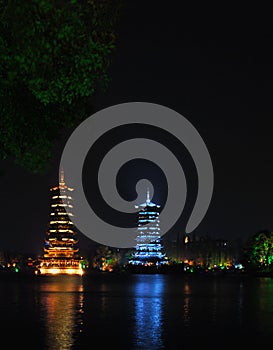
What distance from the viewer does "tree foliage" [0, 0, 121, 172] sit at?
41.2ft

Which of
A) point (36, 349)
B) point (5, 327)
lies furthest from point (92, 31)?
point (5, 327)

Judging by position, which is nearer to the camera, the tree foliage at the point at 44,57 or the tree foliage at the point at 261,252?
the tree foliage at the point at 44,57

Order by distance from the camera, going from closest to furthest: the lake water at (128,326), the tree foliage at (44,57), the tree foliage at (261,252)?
the tree foliage at (44,57)
the lake water at (128,326)
the tree foliage at (261,252)

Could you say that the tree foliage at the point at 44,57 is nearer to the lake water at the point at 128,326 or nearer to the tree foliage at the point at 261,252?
the lake water at the point at 128,326

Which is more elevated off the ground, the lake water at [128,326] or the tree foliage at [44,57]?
the tree foliage at [44,57]

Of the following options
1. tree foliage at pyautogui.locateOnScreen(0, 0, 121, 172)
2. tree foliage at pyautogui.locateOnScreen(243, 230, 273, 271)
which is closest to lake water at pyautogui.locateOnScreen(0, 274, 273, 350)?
tree foliage at pyautogui.locateOnScreen(0, 0, 121, 172)

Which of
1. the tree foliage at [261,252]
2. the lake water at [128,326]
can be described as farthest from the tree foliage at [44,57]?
the tree foliage at [261,252]

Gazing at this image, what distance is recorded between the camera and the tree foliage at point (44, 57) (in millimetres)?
12547

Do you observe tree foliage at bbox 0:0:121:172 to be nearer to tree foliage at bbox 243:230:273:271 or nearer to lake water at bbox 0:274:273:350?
lake water at bbox 0:274:273:350

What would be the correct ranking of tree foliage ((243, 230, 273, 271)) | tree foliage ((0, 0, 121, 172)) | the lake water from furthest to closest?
tree foliage ((243, 230, 273, 271))
the lake water
tree foliage ((0, 0, 121, 172))

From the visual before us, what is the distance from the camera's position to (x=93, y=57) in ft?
44.1

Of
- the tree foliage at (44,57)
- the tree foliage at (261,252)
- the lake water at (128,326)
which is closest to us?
the tree foliage at (44,57)

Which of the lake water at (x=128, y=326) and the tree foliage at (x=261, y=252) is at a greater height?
the tree foliage at (x=261, y=252)

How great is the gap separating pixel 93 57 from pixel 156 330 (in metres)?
21.9
